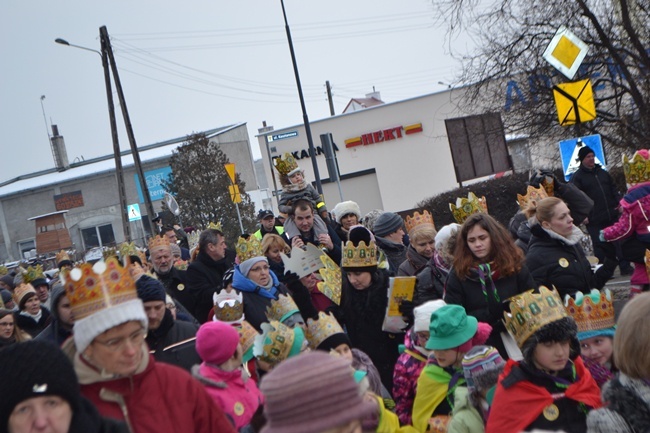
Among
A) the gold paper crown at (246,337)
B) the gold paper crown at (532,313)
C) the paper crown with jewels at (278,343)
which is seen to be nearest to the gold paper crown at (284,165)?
the gold paper crown at (246,337)

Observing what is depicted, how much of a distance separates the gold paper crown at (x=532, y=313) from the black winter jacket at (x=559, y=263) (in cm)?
165

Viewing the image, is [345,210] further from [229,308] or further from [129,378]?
[129,378]

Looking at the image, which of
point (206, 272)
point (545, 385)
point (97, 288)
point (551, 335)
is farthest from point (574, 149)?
point (97, 288)

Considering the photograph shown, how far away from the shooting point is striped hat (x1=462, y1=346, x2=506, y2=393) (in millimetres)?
4977

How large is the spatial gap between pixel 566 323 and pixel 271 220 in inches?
401

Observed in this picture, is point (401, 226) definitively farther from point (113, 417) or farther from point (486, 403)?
point (113, 417)

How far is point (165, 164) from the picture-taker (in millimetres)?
59688

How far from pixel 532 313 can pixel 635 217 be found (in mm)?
4210

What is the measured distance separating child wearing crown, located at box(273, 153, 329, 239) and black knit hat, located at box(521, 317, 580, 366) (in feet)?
16.6

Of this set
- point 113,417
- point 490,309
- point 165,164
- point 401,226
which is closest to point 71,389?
point 113,417

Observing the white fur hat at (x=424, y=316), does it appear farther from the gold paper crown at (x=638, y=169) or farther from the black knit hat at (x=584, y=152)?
the black knit hat at (x=584, y=152)

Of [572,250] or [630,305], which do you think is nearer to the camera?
[630,305]

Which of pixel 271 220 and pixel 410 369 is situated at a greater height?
pixel 271 220

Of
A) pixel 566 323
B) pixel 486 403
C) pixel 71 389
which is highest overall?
pixel 71 389
